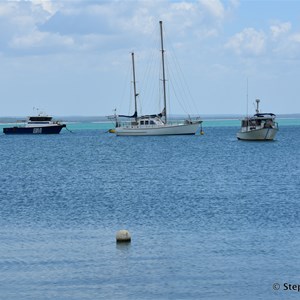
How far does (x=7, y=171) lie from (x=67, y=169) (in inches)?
240

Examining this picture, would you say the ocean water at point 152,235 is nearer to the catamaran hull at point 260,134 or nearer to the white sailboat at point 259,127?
the white sailboat at point 259,127

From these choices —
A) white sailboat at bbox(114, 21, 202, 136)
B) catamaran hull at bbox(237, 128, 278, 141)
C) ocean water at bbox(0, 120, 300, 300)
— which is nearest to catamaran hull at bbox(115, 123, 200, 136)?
white sailboat at bbox(114, 21, 202, 136)

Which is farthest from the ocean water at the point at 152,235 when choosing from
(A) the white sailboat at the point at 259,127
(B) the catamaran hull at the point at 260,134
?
(B) the catamaran hull at the point at 260,134

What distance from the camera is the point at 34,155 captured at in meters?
116

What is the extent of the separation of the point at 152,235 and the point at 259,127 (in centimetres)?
8585

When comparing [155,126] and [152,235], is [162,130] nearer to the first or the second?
[155,126]

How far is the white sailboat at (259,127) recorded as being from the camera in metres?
121

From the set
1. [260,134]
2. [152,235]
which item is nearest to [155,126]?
[260,134]

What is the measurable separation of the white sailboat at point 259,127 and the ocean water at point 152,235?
4298 cm

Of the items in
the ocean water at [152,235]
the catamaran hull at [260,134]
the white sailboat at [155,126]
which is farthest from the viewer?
the white sailboat at [155,126]

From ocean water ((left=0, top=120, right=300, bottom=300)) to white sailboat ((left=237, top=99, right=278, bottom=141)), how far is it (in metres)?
43.0

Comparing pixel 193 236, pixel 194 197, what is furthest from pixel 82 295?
pixel 194 197

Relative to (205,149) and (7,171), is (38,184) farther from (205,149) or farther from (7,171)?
(205,149)

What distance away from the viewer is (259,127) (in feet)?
406
